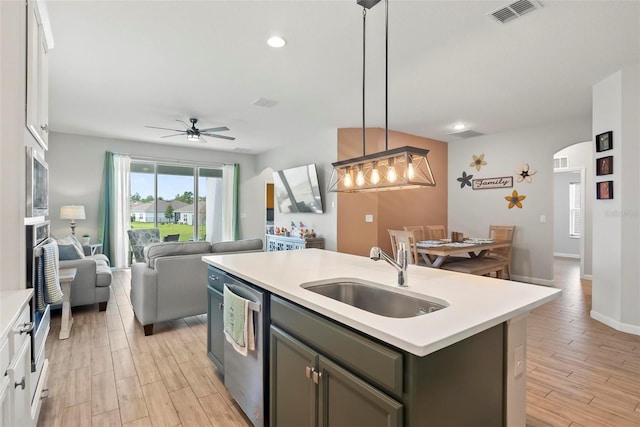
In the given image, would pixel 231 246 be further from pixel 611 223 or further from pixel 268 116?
pixel 611 223

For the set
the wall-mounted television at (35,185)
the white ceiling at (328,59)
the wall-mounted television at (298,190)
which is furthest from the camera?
the wall-mounted television at (298,190)

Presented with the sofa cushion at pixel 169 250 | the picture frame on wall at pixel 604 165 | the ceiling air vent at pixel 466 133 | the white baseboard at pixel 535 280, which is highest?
the ceiling air vent at pixel 466 133

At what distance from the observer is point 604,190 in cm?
367

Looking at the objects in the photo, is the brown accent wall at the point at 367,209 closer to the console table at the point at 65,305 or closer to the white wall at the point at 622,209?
the white wall at the point at 622,209

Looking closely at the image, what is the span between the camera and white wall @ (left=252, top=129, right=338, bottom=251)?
5812 millimetres

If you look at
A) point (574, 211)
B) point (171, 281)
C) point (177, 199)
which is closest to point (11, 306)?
point (171, 281)

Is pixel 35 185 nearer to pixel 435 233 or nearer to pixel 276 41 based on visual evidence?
pixel 276 41

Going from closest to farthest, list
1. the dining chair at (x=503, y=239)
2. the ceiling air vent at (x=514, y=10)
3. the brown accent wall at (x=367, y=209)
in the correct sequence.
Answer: the ceiling air vent at (x=514, y=10) → the dining chair at (x=503, y=239) → the brown accent wall at (x=367, y=209)

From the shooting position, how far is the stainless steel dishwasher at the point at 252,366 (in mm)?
1810

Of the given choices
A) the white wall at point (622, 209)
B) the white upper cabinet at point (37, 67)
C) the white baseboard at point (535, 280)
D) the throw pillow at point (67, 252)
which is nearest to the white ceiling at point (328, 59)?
the white wall at point (622, 209)

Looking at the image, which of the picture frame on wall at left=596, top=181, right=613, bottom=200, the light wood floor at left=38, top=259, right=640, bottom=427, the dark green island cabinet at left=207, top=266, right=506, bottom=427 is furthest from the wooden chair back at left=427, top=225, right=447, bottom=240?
the dark green island cabinet at left=207, top=266, right=506, bottom=427

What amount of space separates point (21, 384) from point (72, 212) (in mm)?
5585

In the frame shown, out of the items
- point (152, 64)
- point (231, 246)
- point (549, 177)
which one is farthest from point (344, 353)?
point (549, 177)

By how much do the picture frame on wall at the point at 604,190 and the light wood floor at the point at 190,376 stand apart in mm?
1420
